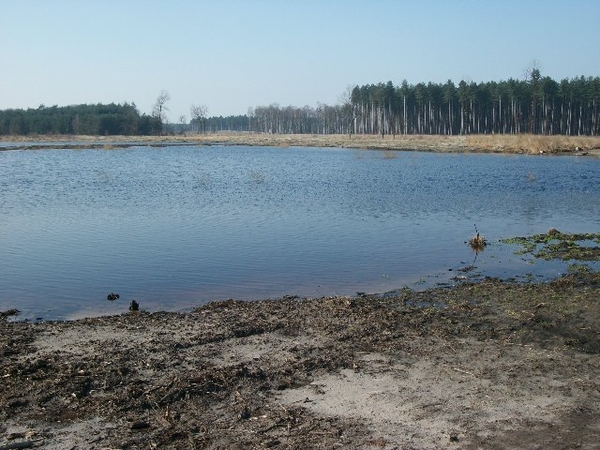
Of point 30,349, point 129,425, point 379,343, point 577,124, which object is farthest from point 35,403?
point 577,124

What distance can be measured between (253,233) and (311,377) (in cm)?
1287

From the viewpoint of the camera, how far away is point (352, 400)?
23.6 feet

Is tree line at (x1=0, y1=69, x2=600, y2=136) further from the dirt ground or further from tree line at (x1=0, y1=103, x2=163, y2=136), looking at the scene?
the dirt ground

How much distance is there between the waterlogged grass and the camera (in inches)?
654

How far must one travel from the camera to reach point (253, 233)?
2058 cm

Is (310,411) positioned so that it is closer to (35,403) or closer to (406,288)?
(35,403)

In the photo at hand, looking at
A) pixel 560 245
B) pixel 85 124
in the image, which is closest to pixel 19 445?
pixel 560 245

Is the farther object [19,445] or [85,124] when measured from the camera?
[85,124]

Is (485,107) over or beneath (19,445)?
over

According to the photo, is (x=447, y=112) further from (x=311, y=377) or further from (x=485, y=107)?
(x=311, y=377)

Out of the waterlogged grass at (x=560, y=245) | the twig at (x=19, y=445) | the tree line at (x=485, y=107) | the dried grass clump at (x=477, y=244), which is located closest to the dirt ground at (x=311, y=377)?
the twig at (x=19, y=445)

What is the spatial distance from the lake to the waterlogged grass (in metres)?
0.69

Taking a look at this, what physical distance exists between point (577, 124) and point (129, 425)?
139 meters

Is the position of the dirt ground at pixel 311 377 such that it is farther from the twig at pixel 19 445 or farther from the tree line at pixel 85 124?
the tree line at pixel 85 124
